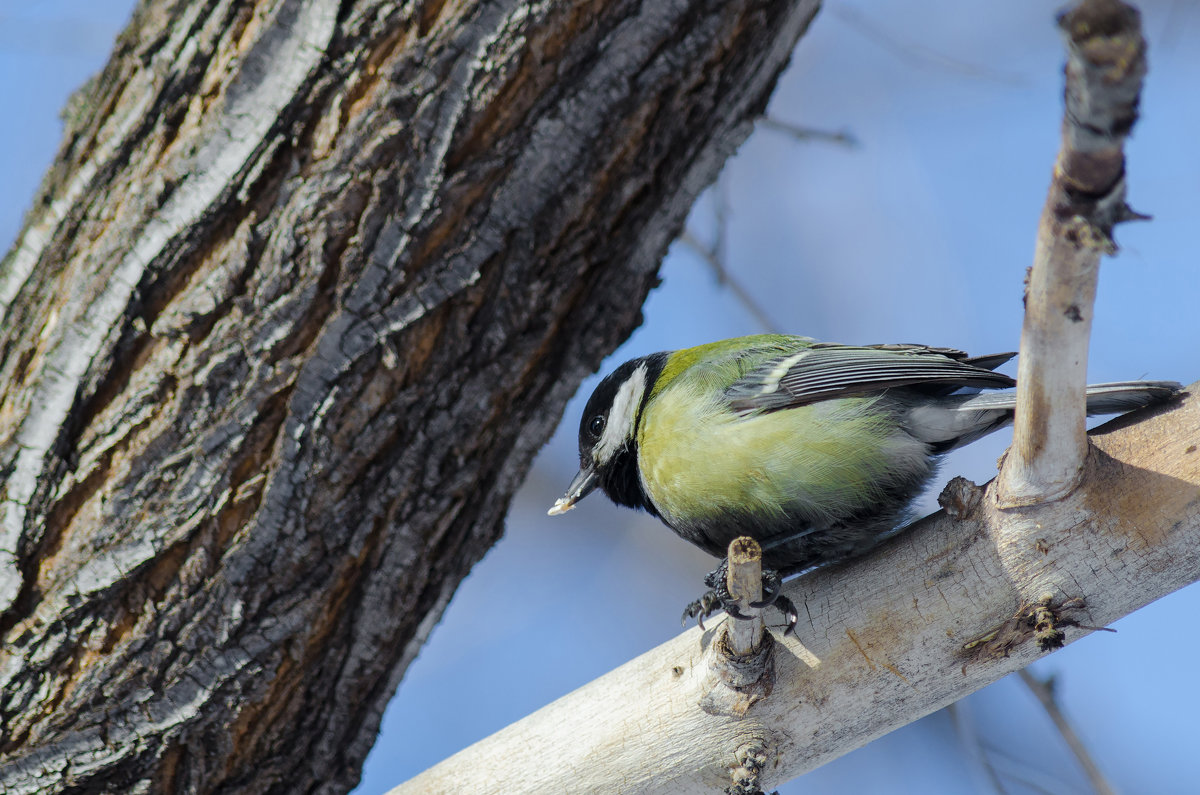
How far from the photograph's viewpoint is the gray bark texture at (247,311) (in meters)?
2.37

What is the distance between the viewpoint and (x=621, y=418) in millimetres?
3166

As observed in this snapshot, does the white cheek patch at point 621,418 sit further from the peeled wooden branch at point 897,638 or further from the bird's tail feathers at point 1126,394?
the bird's tail feathers at point 1126,394

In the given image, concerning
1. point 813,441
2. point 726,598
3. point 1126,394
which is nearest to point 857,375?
A: point 813,441

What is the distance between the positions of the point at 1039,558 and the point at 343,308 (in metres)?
1.77

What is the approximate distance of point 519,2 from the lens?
233 centimetres

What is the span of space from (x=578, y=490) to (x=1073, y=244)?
2.11 metres

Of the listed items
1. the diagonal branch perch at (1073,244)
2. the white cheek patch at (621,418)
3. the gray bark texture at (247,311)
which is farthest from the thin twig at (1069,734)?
the gray bark texture at (247,311)

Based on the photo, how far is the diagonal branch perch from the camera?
110 centimetres

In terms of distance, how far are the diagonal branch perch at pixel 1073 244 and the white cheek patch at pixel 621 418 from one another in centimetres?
145

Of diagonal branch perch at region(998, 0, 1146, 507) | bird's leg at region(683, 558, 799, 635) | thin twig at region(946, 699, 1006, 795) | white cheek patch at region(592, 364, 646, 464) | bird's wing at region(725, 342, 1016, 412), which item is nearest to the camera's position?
diagonal branch perch at region(998, 0, 1146, 507)

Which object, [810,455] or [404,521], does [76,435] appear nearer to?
[404,521]

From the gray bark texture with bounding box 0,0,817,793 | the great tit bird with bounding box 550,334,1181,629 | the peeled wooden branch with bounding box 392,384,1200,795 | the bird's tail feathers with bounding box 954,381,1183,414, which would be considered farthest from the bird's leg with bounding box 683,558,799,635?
the gray bark texture with bounding box 0,0,817,793

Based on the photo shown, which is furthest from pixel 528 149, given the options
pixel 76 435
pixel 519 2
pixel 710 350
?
pixel 76 435

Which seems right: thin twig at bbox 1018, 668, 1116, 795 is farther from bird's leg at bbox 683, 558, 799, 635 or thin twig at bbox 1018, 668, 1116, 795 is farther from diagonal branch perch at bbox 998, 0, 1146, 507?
diagonal branch perch at bbox 998, 0, 1146, 507
